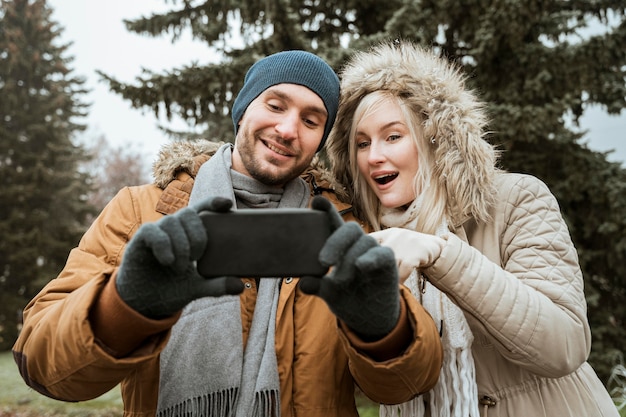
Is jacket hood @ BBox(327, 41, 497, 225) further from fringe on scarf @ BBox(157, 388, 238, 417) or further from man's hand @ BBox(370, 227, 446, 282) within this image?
fringe on scarf @ BBox(157, 388, 238, 417)

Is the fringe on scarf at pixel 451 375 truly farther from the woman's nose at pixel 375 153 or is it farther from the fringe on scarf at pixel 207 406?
the fringe on scarf at pixel 207 406

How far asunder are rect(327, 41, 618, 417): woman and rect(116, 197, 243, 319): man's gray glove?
2.59 ft

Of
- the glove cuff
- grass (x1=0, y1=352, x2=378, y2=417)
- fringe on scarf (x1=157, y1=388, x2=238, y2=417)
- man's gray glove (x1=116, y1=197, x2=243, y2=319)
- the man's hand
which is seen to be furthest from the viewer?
grass (x1=0, y1=352, x2=378, y2=417)

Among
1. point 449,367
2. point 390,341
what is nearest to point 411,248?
point 390,341

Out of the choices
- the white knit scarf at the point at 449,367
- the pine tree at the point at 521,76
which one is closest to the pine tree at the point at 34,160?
the pine tree at the point at 521,76

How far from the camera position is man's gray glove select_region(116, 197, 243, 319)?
1229 mm

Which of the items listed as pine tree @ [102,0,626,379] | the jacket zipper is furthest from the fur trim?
pine tree @ [102,0,626,379]

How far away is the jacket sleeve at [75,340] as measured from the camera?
146 centimetres

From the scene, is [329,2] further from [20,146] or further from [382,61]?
[20,146]

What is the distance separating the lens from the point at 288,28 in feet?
18.7

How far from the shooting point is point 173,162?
2381mm

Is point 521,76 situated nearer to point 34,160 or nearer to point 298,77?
point 298,77

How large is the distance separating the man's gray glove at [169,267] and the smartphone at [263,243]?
33mm

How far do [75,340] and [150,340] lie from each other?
0.23m
